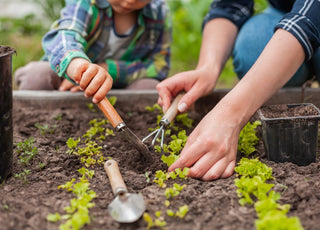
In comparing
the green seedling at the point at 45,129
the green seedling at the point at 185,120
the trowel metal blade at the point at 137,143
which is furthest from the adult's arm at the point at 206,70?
the green seedling at the point at 45,129

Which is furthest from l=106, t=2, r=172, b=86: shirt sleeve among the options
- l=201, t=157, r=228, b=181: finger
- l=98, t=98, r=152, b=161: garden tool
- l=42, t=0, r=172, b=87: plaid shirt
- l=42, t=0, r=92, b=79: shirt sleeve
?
l=201, t=157, r=228, b=181: finger

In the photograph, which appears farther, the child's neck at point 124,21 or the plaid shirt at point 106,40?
the child's neck at point 124,21

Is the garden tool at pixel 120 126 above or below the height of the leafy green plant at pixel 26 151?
above

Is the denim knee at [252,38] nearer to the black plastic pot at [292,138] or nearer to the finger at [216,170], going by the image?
the black plastic pot at [292,138]

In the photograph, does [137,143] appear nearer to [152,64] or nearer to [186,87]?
[186,87]

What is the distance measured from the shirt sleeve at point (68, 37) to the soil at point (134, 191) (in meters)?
0.49

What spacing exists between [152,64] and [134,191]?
5.65 ft

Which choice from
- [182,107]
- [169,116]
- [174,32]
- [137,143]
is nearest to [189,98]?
[182,107]

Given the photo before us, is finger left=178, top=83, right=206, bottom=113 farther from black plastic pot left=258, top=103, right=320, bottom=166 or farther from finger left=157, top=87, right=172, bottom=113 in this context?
black plastic pot left=258, top=103, right=320, bottom=166

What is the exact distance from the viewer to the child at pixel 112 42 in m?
2.70

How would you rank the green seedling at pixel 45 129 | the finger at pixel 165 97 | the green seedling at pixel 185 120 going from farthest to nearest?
the green seedling at pixel 185 120 → the green seedling at pixel 45 129 → the finger at pixel 165 97

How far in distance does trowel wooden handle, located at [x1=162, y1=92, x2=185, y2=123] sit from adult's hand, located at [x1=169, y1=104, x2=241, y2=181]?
0.96 feet

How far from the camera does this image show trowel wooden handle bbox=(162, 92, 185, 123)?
2.21 m

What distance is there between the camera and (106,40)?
10.2 ft
